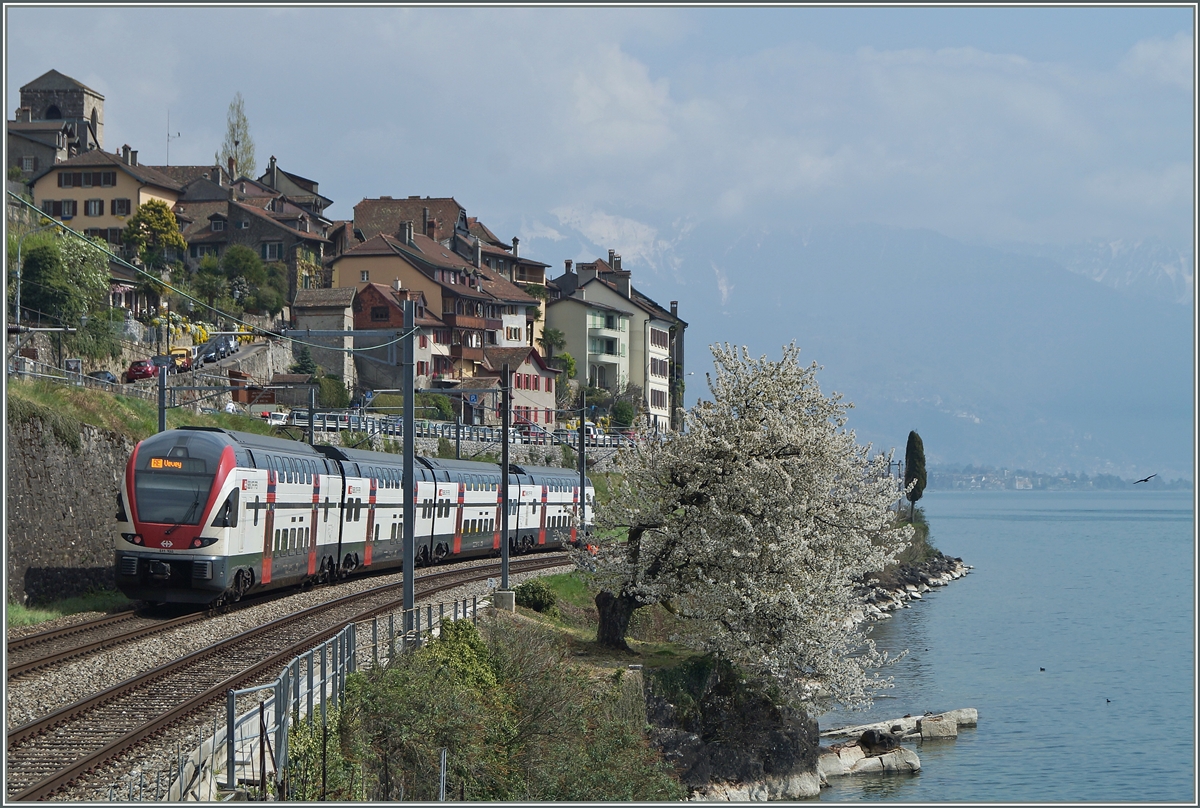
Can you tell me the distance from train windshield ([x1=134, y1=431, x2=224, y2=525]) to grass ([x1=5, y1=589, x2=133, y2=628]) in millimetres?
3355

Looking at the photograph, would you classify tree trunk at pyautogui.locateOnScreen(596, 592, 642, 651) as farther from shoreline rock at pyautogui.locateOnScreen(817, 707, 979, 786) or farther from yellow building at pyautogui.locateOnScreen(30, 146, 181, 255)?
yellow building at pyautogui.locateOnScreen(30, 146, 181, 255)

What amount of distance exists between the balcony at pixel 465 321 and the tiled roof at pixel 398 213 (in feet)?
69.5

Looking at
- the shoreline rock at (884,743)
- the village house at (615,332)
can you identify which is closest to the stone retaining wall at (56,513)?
the shoreline rock at (884,743)

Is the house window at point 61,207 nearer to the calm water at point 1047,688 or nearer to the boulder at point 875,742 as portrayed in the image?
the calm water at point 1047,688

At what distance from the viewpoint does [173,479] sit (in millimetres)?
29828

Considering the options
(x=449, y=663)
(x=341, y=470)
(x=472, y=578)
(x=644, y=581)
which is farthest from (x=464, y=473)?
(x=449, y=663)

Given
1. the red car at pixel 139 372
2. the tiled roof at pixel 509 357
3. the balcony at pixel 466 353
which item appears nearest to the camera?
the red car at pixel 139 372

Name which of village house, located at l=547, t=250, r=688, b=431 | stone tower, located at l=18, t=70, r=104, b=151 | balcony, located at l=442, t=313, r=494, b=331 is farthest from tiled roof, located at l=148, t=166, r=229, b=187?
balcony, located at l=442, t=313, r=494, b=331

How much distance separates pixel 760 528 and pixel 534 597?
11.1 metres

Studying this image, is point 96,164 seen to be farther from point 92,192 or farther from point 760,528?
point 760,528

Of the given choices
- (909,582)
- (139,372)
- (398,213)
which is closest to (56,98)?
(398,213)

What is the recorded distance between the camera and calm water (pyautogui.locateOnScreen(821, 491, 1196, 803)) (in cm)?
3834

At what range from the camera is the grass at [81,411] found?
3519 cm

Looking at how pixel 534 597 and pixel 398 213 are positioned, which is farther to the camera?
pixel 398 213
